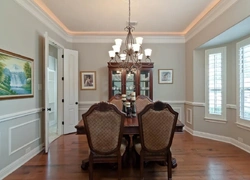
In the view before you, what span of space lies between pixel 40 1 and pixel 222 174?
13.6 feet

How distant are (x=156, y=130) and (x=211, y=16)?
2908 mm

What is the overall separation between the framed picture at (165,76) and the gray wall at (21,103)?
3.30 meters

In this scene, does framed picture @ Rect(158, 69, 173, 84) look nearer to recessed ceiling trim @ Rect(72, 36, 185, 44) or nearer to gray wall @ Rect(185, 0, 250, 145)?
gray wall @ Rect(185, 0, 250, 145)

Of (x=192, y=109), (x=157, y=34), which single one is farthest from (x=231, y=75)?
(x=157, y=34)

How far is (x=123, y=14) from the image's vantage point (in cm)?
412

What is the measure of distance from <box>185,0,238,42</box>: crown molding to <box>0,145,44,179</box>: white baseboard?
4324mm

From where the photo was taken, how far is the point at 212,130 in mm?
4754

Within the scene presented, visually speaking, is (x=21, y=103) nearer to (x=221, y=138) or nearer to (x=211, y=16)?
(x=211, y=16)

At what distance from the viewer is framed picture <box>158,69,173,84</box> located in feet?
18.9

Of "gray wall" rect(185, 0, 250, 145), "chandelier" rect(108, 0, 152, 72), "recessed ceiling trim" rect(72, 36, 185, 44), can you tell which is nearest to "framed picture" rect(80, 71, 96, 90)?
"recessed ceiling trim" rect(72, 36, 185, 44)

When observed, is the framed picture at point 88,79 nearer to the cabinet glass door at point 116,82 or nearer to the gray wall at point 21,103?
the cabinet glass door at point 116,82

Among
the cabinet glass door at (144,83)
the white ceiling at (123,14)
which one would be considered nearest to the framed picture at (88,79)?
the white ceiling at (123,14)

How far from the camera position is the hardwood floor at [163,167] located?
8.93 ft

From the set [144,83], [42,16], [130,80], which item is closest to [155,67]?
[144,83]
